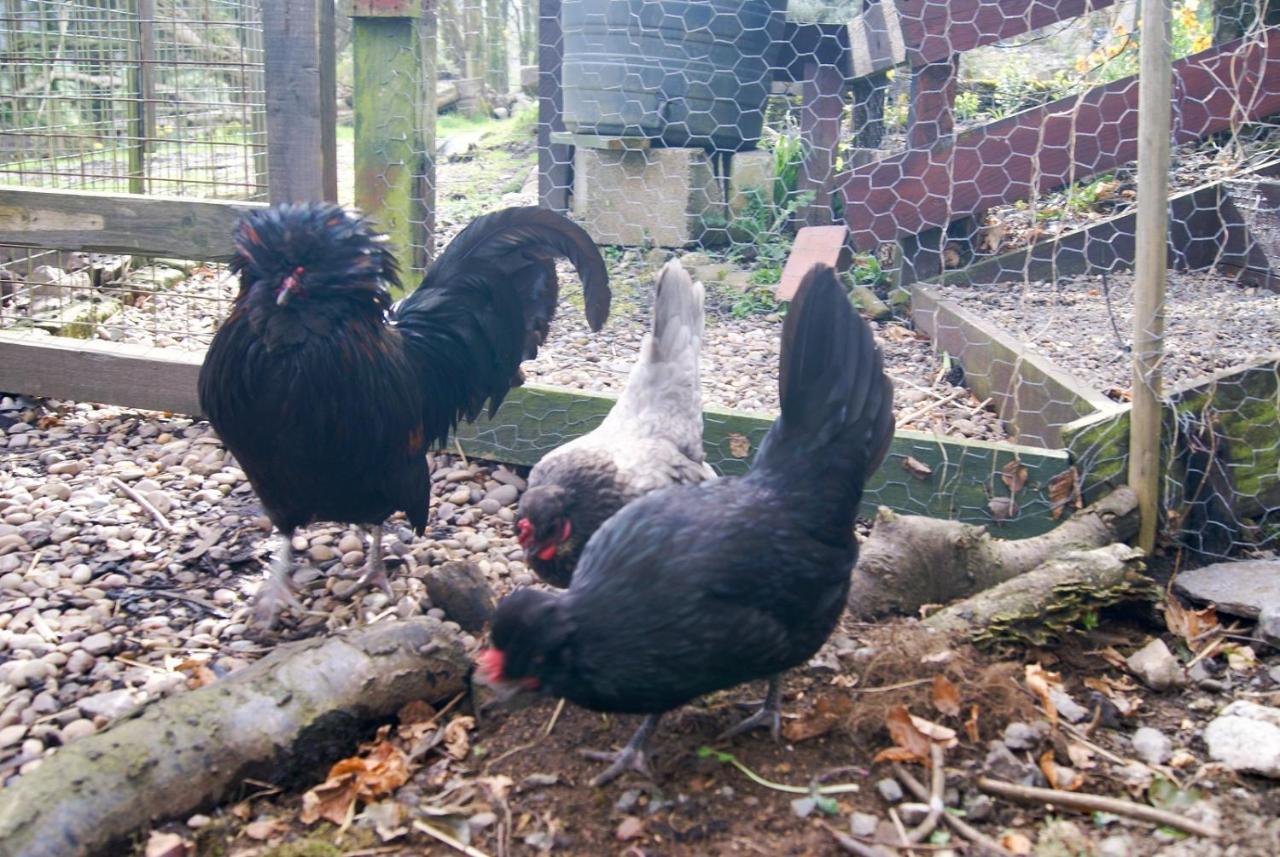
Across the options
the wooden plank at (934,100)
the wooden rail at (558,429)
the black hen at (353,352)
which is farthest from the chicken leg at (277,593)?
the wooden plank at (934,100)

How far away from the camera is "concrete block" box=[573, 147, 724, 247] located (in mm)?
6094

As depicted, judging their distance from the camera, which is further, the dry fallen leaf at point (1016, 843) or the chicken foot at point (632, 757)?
the chicken foot at point (632, 757)

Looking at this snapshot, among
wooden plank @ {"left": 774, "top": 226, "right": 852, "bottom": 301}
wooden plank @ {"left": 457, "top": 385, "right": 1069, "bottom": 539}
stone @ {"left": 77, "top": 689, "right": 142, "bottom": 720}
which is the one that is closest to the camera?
stone @ {"left": 77, "top": 689, "right": 142, "bottom": 720}

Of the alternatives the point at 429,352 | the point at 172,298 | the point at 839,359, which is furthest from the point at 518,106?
the point at 839,359

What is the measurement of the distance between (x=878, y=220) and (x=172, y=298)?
167 inches

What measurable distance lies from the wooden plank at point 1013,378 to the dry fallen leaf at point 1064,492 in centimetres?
24

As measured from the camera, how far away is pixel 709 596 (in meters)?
2.38

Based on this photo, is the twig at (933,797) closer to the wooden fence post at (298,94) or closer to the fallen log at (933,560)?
the fallen log at (933,560)

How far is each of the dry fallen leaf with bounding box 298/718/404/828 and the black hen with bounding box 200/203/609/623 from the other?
95 cm

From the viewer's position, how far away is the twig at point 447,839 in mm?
2279

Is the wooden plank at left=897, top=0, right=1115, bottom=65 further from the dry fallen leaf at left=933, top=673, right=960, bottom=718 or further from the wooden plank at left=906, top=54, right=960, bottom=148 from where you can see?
the dry fallen leaf at left=933, top=673, right=960, bottom=718

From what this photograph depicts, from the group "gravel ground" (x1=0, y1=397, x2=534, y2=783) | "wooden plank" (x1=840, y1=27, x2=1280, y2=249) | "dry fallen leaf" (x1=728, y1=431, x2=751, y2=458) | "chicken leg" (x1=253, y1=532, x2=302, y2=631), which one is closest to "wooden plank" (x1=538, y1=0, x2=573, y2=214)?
"wooden plank" (x1=840, y1=27, x2=1280, y2=249)

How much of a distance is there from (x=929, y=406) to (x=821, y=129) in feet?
6.31

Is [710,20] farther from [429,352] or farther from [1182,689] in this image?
[1182,689]
